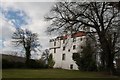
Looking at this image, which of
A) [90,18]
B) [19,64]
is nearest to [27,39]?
[19,64]

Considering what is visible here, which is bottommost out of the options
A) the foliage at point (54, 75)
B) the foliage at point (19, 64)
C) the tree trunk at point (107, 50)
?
the foliage at point (54, 75)

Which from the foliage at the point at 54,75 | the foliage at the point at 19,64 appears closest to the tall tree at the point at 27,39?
the foliage at the point at 19,64

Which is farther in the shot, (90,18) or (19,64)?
(19,64)

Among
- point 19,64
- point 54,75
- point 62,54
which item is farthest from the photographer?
point 62,54

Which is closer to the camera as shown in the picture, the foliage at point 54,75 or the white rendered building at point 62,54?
the foliage at point 54,75

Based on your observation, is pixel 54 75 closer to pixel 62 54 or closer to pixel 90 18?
pixel 90 18

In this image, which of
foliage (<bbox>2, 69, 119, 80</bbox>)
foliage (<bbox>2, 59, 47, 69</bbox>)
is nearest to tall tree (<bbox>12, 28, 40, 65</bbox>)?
foliage (<bbox>2, 59, 47, 69</bbox>)

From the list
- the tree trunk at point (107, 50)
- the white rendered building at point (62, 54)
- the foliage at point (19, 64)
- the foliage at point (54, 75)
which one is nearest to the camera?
the foliage at point (54, 75)

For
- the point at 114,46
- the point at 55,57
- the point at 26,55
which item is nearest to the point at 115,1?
the point at 114,46

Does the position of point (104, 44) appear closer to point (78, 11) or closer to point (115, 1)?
point (78, 11)

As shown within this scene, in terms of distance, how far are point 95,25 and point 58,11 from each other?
5.32 meters

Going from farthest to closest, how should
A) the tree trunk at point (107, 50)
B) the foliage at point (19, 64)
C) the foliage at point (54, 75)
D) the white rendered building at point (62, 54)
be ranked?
the white rendered building at point (62, 54), the foliage at point (19, 64), the tree trunk at point (107, 50), the foliage at point (54, 75)

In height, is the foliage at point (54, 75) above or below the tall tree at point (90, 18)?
below

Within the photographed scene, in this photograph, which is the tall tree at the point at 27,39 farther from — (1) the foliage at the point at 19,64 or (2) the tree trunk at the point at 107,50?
(2) the tree trunk at the point at 107,50
